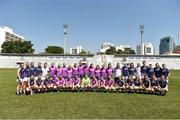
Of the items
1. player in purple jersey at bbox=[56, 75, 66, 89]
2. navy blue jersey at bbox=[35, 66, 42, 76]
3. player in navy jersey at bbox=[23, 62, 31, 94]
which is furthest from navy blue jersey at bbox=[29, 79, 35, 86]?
player in purple jersey at bbox=[56, 75, 66, 89]

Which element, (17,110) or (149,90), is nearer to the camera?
(17,110)

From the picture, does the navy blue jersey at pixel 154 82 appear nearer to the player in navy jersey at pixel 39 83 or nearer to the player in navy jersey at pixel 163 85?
the player in navy jersey at pixel 163 85

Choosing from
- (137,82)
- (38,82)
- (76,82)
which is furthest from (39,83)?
(137,82)

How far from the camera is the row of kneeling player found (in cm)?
1728

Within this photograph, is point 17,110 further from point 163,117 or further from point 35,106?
point 163,117

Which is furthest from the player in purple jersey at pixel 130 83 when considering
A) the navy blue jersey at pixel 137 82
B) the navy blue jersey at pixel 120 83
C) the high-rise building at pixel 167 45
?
the high-rise building at pixel 167 45

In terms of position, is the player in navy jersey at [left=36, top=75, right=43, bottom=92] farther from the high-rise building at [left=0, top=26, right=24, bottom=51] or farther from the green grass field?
the high-rise building at [left=0, top=26, right=24, bottom=51]

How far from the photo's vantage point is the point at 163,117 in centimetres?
1041

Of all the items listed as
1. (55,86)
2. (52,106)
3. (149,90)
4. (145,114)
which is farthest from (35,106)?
(149,90)

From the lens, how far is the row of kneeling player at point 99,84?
680 inches

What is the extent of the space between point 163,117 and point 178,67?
172ft

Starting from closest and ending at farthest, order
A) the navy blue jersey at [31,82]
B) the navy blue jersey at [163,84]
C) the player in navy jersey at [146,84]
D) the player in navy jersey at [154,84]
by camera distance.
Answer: the navy blue jersey at [31,82], the navy blue jersey at [163,84], the player in navy jersey at [154,84], the player in navy jersey at [146,84]

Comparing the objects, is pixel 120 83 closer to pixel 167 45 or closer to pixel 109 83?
pixel 109 83

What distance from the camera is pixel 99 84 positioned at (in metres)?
18.3
